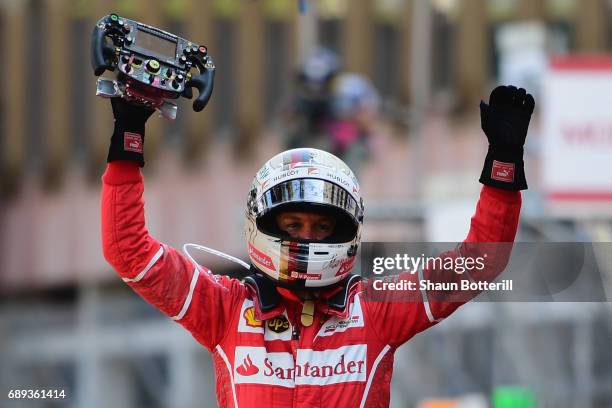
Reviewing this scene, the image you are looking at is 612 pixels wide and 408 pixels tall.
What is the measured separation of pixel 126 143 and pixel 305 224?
2.09 feet

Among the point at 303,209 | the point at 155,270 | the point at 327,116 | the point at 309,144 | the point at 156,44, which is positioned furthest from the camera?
the point at 327,116

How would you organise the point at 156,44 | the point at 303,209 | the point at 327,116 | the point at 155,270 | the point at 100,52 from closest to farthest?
the point at 100,52 → the point at 156,44 → the point at 155,270 → the point at 303,209 → the point at 327,116

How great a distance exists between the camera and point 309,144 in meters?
11.1

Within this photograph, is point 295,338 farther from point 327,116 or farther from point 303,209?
point 327,116

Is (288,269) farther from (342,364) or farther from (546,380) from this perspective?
(546,380)

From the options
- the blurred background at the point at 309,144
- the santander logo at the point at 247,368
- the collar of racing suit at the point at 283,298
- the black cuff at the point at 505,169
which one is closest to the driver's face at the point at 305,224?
the collar of racing suit at the point at 283,298

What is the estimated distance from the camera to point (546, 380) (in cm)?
923

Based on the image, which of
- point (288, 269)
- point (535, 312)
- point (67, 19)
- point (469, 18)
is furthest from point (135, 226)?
point (67, 19)

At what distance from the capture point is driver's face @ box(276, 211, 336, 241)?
4719mm

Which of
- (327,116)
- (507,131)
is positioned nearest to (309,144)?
(327,116)

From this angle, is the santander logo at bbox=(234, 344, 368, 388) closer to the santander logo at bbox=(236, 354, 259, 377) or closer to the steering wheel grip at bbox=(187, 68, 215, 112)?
the santander logo at bbox=(236, 354, 259, 377)

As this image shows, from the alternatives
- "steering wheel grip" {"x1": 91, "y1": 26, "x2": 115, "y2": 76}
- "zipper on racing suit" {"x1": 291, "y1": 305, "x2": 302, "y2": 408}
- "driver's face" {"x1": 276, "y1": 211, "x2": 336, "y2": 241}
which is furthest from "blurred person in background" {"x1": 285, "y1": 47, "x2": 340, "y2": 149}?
"steering wheel grip" {"x1": 91, "y1": 26, "x2": 115, "y2": 76}

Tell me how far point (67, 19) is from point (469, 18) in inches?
221

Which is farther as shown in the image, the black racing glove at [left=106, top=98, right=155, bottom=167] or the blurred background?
the blurred background
